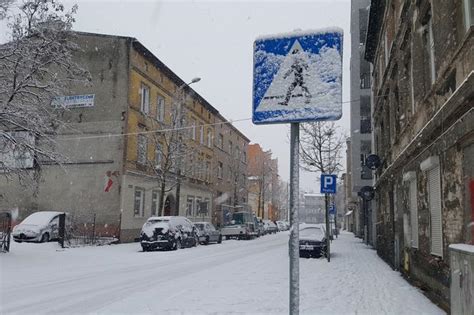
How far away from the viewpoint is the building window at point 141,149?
2998 centimetres

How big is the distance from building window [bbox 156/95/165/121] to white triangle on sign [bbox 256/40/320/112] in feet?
99.9

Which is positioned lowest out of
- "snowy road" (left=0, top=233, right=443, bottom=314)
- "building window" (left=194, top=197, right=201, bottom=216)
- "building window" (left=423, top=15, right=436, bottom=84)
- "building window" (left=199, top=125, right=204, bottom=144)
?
"snowy road" (left=0, top=233, right=443, bottom=314)

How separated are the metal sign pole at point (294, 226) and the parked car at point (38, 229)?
22.1 m

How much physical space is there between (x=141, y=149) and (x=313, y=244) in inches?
570

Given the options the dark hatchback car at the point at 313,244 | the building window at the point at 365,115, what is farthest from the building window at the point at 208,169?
the dark hatchback car at the point at 313,244

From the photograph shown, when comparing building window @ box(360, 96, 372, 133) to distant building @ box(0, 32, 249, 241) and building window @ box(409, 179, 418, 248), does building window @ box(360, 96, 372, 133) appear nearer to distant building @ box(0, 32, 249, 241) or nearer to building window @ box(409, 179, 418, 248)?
distant building @ box(0, 32, 249, 241)

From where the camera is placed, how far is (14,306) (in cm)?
836

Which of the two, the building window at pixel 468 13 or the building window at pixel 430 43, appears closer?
the building window at pixel 468 13

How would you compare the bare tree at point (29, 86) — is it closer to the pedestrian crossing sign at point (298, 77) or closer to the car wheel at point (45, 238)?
the car wheel at point (45, 238)

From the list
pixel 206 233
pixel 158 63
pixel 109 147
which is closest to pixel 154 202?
pixel 206 233

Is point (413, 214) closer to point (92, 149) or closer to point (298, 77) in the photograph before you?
point (298, 77)

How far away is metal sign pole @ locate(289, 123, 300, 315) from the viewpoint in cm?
309

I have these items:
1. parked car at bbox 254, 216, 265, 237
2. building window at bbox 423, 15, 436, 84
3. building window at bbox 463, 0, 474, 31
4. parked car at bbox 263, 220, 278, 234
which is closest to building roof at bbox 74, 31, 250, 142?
parked car at bbox 254, 216, 265, 237

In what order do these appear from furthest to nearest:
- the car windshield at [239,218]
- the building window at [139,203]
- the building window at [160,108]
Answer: the car windshield at [239,218], the building window at [160,108], the building window at [139,203]
